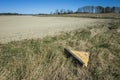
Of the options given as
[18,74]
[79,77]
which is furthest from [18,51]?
[79,77]

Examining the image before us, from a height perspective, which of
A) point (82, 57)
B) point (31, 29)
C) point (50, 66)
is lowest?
point (50, 66)

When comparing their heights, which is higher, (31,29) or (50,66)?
(31,29)

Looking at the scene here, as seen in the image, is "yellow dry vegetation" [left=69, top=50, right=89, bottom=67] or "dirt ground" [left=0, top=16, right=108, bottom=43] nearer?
"yellow dry vegetation" [left=69, top=50, right=89, bottom=67]

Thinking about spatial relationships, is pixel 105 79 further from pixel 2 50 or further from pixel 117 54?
pixel 2 50

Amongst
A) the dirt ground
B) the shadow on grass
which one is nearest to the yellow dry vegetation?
the shadow on grass

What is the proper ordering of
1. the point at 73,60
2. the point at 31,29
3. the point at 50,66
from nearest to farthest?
the point at 50,66 → the point at 73,60 → the point at 31,29

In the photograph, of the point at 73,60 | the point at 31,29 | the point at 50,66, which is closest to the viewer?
the point at 50,66

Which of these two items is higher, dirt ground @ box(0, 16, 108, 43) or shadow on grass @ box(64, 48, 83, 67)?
dirt ground @ box(0, 16, 108, 43)

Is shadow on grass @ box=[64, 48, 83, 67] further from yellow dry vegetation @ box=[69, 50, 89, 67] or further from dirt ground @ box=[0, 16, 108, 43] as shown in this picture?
dirt ground @ box=[0, 16, 108, 43]

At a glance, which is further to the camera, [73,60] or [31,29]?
[31,29]

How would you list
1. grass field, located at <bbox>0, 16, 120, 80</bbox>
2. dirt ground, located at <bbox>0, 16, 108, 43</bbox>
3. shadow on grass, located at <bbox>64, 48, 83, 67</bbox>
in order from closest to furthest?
grass field, located at <bbox>0, 16, 120, 80</bbox>, shadow on grass, located at <bbox>64, 48, 83, 67</bbox>, dirt ground, located at <bbox>0, 16, 108, 43</bbox>

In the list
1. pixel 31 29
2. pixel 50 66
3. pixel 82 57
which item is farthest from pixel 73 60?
pixel 31 29

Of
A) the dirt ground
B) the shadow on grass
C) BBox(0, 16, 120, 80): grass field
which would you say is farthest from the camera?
the dirt ground

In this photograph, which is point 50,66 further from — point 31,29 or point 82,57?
point 31,29
